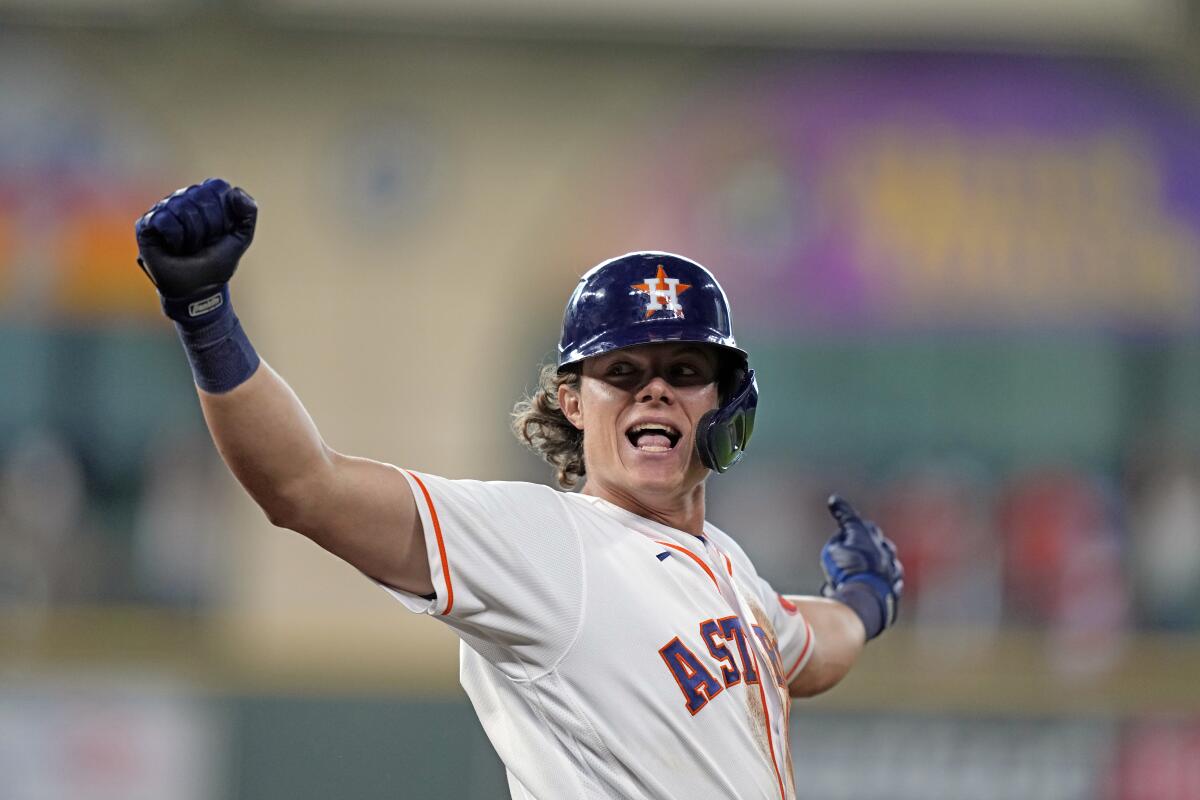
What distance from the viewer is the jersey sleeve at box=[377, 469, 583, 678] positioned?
8.02ft

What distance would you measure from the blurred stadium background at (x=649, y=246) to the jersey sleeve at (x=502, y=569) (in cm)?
683

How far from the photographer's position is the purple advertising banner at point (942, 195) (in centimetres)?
1013

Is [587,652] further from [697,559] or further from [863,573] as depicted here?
[863,573]

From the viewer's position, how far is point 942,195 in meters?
10.3

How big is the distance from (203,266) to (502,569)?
624 mm

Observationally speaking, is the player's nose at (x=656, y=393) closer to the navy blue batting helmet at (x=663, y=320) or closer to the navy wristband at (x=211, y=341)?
the navy blue batting helmet at (x=663, y=320)

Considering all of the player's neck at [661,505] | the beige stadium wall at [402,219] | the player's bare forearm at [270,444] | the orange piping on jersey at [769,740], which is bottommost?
the orange piping on jersey at [769,740]

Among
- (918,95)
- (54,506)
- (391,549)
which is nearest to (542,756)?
(391,549)

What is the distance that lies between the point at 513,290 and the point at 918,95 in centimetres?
268

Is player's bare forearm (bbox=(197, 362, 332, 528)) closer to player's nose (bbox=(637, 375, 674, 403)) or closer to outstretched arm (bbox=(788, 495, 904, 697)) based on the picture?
player's nose (bbox=(637, 375, 674, 403))

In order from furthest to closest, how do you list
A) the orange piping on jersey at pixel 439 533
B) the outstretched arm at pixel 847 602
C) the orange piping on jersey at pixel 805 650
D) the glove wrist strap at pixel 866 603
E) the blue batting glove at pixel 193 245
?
the glove wrist strap at pixel 866 603
the outstretched arm at pixel 847 602
the orange piping on jersey at pixel 805 650
the orange piping on jersey at pixel 439 533
the blue batting glove at pixel 193 245

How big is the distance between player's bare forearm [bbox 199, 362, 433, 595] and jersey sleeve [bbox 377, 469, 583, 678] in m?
0.03

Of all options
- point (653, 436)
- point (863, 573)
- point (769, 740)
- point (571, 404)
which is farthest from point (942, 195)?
point (769, 740)

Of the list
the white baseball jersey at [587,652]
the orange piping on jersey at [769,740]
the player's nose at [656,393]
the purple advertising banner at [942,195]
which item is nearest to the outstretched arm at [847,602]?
the orange piping on jersey at [769,740]
